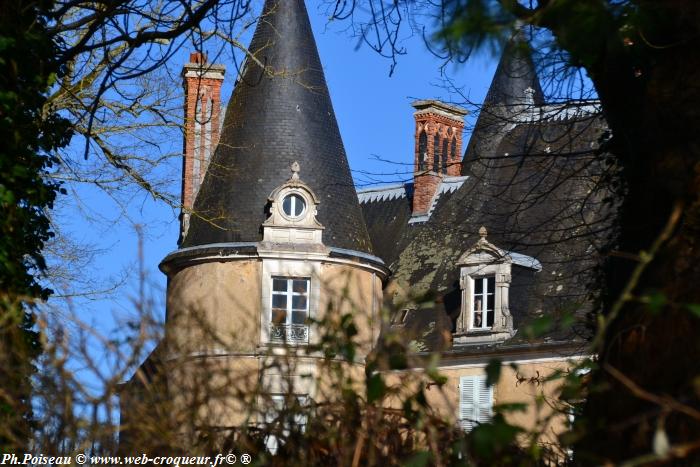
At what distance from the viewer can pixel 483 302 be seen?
25578mm

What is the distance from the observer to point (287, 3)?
2788cm

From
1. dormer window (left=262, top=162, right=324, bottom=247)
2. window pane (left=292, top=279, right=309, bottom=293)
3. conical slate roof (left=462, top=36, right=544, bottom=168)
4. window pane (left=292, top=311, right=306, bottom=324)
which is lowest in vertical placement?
window pane (left=292, top=311, right=306, bottom=324)

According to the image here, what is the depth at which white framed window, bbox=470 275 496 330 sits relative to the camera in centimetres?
2541

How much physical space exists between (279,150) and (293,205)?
4.13 ft

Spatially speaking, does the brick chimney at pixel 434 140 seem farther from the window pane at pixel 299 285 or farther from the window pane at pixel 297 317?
the window pane at pixel 297 317

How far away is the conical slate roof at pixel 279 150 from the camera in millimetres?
26562

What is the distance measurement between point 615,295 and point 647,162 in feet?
2.38

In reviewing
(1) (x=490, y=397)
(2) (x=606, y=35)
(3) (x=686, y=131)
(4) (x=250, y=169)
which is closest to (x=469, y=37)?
(2) (x=606, y=35)

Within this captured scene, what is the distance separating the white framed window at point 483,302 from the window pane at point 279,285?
387 cm

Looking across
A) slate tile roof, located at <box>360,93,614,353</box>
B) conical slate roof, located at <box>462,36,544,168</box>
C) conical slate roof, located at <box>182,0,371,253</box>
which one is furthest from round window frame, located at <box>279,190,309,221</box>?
conical slate roof, located at <box>462,36,544,168</box>

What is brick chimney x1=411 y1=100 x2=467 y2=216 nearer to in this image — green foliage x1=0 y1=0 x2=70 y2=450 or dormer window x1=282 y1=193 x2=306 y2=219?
dormer window x1=282 y1=193 x2=306 y2=219

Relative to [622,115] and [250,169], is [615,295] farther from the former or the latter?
[250,169]

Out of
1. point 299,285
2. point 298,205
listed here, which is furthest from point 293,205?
point 299,285

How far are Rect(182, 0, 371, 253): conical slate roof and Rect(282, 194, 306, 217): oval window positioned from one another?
1.40 ft
